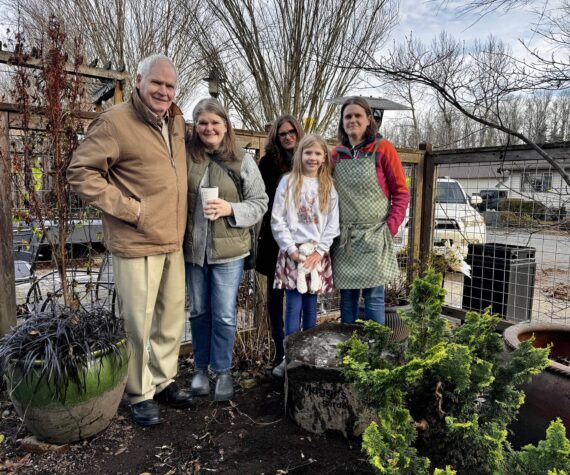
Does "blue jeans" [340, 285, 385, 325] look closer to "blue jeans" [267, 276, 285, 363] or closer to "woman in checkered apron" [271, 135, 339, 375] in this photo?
"woman in checkered apron" [271, 135, 339, 375]

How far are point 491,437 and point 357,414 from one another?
3.33 feet

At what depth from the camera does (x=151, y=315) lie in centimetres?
253

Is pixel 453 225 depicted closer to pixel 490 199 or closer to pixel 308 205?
pixel 490 199

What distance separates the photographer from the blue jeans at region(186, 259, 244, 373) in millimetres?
2734

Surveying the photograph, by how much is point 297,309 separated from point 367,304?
0.51 m

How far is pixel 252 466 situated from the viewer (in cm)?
213

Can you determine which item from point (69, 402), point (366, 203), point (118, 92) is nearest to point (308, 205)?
point (366, 203)

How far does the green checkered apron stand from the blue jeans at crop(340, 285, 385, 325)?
0.12 m

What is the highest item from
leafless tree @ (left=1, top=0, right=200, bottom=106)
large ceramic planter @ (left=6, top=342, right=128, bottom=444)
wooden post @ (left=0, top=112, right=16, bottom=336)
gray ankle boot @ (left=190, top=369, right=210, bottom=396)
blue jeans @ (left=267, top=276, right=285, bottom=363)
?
leafless tree @ (left=1, top=0, right=200, bottom=106)

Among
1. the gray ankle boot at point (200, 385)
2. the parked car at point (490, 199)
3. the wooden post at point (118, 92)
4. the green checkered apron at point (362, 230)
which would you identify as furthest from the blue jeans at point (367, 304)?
the wooden post at point (118, 92)

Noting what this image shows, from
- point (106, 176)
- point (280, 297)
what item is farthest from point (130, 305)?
point (280, 297)

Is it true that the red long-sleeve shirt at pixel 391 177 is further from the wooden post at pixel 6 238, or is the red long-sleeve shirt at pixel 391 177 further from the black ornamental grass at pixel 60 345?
the wooden post at pixel 6 238

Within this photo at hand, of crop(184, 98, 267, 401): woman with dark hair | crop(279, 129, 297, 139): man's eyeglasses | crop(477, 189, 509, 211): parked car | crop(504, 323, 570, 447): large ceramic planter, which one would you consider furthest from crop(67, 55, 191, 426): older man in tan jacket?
crop(477, 189, 509, 211): parked car

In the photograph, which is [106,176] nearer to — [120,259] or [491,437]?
[120,259]
